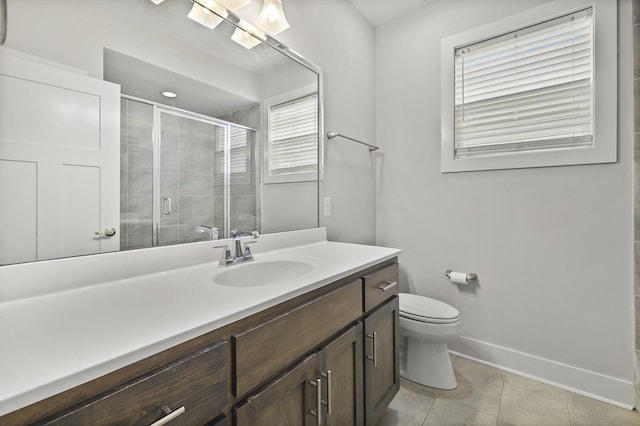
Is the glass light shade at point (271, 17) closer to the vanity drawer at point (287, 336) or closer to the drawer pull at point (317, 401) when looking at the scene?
the vanity drawer at point (287, 336)

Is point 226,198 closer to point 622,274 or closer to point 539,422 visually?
point 539,422

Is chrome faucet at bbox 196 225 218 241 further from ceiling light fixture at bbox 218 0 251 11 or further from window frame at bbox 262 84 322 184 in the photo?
ceiling light fixture at bbox 218 0 251 11

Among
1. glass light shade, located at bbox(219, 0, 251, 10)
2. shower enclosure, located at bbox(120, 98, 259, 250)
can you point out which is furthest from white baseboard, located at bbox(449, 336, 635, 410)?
glass light shade, located at bbox(219, 0, 251, 10)

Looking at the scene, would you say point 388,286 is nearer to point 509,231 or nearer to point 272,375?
point 272,375

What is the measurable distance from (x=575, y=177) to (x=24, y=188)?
2.42m

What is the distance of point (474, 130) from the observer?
194 cm

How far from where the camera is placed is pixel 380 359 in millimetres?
1231

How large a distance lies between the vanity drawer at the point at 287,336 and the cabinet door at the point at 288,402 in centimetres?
3

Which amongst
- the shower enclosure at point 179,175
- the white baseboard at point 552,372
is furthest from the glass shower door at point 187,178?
the white baseboard at point 552,372

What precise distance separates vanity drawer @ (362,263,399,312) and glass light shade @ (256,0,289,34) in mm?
1296

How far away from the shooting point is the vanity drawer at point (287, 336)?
2.14 feet

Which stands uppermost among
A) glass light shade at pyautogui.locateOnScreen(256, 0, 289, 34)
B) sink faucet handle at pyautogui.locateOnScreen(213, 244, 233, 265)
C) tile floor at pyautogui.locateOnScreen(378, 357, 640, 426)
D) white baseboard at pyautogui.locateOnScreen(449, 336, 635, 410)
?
glass light shade at pyautogui.locateOnScreen(256, 0, 289, 34)

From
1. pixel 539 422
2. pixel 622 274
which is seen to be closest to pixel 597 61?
pixel 622 274

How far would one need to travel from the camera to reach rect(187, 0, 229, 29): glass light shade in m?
1.13
